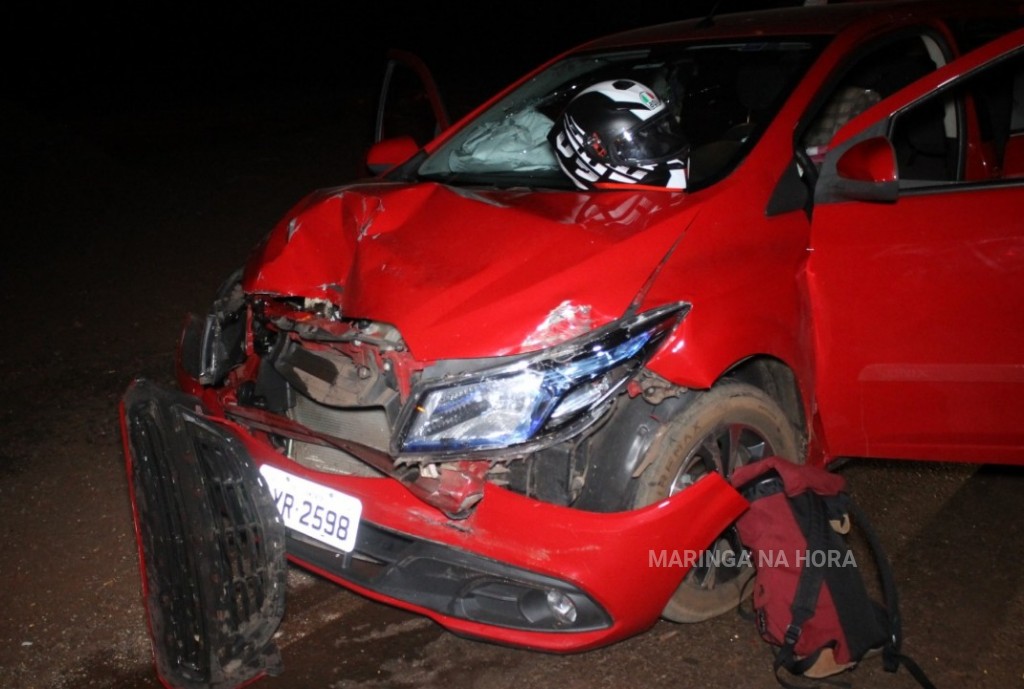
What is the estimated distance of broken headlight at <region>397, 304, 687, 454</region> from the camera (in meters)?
2.63

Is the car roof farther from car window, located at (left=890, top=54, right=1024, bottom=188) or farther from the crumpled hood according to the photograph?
the crumpled hood

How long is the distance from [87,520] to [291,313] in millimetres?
1410

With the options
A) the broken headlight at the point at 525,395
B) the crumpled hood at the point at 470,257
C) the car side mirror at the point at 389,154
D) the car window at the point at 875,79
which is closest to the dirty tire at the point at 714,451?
the broken headlight at the point at 525,395

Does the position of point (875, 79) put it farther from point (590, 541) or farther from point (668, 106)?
point (590, 541)

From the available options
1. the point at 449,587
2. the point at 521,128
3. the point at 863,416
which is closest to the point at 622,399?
the point at 449,587

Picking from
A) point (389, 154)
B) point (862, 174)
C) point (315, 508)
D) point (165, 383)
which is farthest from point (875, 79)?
point (165, 383)

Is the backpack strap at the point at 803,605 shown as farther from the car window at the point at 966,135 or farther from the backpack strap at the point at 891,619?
the car window at the point at 966,135

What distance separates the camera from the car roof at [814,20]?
368cm

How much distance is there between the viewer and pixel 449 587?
9.02 feet

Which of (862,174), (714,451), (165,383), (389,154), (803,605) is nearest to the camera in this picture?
(803,605)

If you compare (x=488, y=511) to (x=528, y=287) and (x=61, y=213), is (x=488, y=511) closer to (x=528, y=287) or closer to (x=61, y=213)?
(x=528, y=287)

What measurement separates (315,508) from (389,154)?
5.96 ft

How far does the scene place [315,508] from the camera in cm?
292

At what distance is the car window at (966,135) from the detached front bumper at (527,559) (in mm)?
2008
